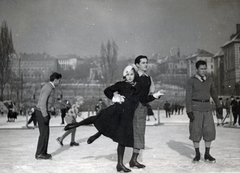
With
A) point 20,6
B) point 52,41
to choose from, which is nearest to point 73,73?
point 52,41

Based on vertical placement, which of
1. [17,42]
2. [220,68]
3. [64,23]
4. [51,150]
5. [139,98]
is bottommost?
[51,150]

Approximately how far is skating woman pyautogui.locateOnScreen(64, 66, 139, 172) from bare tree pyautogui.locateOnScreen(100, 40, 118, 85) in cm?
1585

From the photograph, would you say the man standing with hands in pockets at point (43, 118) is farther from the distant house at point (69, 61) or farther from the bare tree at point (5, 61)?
the distant house at point (69, 61)

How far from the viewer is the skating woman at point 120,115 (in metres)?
3.87

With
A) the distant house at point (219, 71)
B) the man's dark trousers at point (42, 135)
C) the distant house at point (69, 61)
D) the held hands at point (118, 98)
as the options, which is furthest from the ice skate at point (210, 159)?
the distant house at point (69, 61)

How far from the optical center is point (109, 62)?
2162cm

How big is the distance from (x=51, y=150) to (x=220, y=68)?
1416 cm

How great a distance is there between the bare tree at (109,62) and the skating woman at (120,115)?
1585 cm

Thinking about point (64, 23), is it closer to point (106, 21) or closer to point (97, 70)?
point (106, 21)

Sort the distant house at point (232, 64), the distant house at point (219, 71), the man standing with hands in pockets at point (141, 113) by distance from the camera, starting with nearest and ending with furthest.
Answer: the man standing with hands in pockets at point (141, 113) → the distant house at point (232, 64) → the distant house at point (219, 71)

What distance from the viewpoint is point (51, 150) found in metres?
5.94

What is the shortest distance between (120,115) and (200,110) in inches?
52.0

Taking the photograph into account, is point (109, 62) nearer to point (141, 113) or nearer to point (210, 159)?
point (210, 159)

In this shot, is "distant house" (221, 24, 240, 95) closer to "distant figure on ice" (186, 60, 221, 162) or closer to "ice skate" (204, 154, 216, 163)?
"distant figure on ice" (186, 60, 221, 162)
